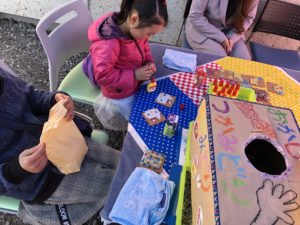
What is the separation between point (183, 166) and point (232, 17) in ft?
4.96

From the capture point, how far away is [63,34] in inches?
63.1

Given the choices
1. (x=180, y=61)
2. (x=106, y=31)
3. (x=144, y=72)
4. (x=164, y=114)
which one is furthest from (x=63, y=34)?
(x=164, y=114)

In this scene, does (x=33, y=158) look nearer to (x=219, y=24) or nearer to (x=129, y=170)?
(x=129, y=170)

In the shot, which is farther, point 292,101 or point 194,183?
point 292,101

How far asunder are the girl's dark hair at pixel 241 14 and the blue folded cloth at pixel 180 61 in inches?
29.3

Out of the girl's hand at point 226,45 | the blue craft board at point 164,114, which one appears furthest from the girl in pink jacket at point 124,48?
the girl's hand at point 226,45

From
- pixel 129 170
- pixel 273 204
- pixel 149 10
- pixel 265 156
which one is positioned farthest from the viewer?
pixel 149 10

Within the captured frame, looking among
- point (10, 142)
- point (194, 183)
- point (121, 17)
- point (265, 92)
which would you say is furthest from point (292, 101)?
point (10, 142)

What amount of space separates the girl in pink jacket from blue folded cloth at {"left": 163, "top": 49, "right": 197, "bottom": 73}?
0.09m

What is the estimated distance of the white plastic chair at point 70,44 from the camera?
4.98 ft

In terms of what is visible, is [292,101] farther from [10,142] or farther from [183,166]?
[10,142]

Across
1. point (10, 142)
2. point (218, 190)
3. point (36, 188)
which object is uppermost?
point (218, 190)

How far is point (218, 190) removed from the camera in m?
0.64

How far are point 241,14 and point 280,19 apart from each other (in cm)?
60
